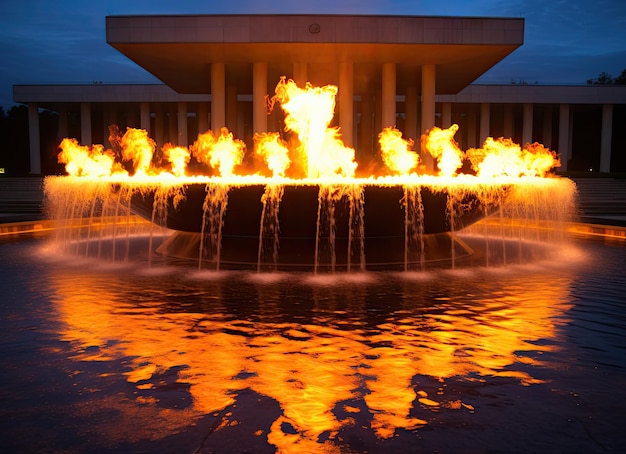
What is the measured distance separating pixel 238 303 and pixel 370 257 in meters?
3.84

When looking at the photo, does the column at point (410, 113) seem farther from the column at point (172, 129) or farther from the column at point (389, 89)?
the column at point (172, 129)

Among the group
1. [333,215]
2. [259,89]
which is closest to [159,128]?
[259,89]

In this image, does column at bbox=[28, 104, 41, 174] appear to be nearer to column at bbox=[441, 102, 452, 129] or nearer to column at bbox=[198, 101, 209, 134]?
column at bbox=[198, 101, 209, 134]

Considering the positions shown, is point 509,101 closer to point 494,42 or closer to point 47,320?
point 494,42

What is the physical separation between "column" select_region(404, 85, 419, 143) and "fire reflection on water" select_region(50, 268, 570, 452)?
2120 cm

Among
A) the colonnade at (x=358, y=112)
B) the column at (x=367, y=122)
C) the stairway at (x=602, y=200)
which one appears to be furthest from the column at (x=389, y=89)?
the column at (x=367, y=122)

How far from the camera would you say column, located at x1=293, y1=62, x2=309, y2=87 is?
76.4 feet

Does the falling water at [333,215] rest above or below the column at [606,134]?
below

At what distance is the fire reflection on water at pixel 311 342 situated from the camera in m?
3.66

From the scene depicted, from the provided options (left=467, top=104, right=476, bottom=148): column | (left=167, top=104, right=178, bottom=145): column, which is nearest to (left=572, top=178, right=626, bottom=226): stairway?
(left=467, top=104, right=476, bottom=148): column

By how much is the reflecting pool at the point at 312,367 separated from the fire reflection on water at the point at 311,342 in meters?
0.02

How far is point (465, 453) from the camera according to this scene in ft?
10.2

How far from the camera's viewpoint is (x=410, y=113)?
95.8ft

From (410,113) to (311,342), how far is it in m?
25.4
